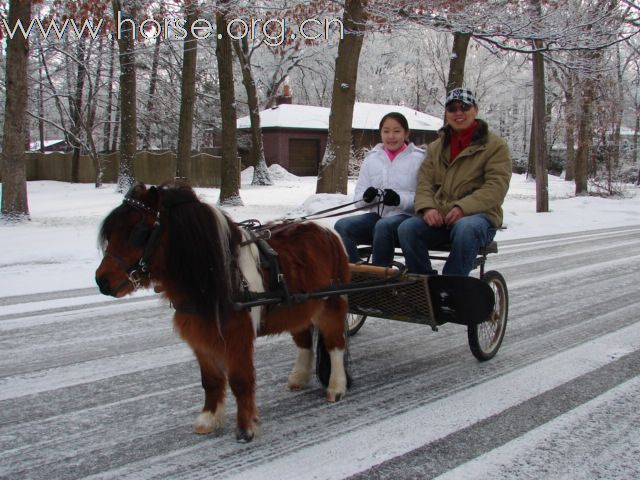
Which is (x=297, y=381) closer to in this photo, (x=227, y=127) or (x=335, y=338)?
(x=335, y=338)

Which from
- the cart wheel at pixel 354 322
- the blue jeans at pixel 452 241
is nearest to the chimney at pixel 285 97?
the cart wheel at pixel 354 322

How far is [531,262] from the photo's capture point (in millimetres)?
10453

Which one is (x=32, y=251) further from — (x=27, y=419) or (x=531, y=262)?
(x=531, y=262)

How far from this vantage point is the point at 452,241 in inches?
199

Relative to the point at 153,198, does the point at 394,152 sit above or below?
above

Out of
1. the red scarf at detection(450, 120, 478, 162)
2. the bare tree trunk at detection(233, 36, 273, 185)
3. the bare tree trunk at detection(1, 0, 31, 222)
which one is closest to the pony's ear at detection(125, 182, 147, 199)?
the red scarf at detection(450, 120, 478, 162)

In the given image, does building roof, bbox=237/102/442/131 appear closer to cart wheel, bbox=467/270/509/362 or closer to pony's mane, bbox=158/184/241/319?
cart wheel, bbox=467/270/509/362

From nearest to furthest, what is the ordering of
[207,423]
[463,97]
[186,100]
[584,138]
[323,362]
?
Result: 1. [207,423]
2. [323,362]
3. [463,97]
4. [186,100]
5. [584,138]

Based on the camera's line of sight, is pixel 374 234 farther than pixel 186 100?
No

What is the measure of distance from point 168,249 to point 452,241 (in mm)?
2570

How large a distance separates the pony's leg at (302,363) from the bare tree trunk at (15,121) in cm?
1134

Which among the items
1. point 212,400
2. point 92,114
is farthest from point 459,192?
point 92,114

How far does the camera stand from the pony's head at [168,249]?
3.32 meters

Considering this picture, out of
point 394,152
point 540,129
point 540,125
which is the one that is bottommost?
point 394,152
